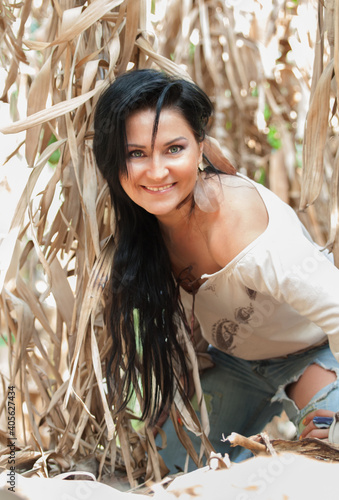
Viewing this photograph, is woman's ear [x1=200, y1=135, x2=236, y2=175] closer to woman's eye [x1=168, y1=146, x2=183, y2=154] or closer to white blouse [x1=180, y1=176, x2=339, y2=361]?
white blouse [x1=180, y1=176, x2=339, y2=361]

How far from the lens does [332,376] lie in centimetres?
115

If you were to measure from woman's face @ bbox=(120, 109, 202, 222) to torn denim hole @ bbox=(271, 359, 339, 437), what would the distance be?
17.8 inches

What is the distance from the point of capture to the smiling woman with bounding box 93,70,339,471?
0.96 meters

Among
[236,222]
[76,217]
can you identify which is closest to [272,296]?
[236,222]

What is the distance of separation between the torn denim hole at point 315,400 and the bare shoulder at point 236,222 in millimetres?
313

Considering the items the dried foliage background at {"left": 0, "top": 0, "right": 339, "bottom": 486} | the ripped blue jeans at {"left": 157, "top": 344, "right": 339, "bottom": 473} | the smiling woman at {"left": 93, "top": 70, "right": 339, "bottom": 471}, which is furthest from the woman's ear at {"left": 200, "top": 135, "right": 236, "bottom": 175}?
the ripped blue jeans at {"left": 157, "top": 344, "right": 339, "bottom": 473}

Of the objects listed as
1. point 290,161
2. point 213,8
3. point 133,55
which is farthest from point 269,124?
point 133,55

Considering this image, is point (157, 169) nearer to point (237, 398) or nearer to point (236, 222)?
point (236, 222)

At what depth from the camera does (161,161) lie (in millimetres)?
970

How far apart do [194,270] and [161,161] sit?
0.27 meters

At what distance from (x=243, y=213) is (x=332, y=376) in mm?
378

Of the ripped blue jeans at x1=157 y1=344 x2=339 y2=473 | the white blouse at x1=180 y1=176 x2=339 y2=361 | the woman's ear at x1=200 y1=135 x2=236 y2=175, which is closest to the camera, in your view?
the white blouse at x1=180 y1=176 x2=339 y2=361

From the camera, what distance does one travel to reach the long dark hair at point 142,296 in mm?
1040

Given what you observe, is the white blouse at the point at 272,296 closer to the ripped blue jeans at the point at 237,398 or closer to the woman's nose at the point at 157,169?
the ripped blue jeans at the point at 237,398
